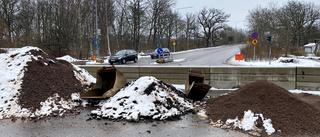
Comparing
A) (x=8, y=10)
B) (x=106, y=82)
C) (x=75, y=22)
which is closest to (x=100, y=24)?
(x=75, y=22)

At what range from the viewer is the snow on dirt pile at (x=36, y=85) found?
19.3 feet

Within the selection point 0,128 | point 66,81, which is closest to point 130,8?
point 66,81

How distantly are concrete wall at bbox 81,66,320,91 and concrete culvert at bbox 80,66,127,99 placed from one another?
2.55m

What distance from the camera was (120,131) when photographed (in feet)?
15.3

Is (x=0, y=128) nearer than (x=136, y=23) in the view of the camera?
Yes

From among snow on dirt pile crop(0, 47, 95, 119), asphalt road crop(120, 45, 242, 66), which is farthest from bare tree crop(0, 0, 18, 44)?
snow on dirt pile crop(0, 47, 95, 119)

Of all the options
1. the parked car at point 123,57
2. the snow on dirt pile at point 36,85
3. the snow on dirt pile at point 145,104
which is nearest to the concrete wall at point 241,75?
the snow on dirt pile at point 36,85

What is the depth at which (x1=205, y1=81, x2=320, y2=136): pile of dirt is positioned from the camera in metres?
4.38

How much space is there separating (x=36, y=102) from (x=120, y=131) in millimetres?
2830

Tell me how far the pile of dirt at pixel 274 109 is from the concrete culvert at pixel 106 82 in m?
2.85

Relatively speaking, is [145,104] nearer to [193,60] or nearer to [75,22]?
[193,60]

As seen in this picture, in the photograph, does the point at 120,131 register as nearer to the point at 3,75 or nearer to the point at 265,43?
the point at 3,75

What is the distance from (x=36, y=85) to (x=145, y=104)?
3.37 meters

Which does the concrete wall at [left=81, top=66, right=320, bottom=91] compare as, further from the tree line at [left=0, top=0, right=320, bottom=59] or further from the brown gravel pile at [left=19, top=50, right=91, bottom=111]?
the tree line at [left=0, top=0, right=320, bottom=59]
